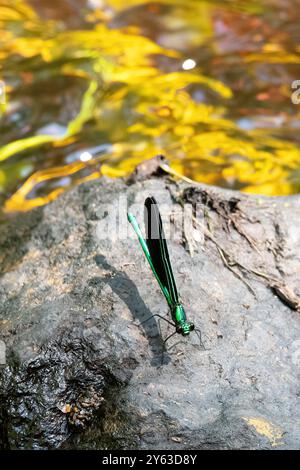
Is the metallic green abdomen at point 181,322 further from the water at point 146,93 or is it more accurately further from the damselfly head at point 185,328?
the water at point 146,93

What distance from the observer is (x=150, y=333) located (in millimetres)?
2342

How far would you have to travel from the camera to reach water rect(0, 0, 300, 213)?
426 centimetres

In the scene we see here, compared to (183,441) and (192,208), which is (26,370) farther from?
(192,208)

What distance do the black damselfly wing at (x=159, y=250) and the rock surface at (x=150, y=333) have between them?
0.40 feet

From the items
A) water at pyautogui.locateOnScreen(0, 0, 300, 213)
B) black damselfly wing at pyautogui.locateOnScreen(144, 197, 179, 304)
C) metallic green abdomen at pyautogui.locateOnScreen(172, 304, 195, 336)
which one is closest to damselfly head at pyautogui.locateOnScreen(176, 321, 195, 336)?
metallic green abdomen at pyautogui.locateOnScreen(172, 304, 195, 336)

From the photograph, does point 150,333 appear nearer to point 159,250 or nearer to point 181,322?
point 181,322

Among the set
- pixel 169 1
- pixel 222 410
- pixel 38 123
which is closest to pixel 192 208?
pixel 222 410

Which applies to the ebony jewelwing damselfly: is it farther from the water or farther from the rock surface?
the water

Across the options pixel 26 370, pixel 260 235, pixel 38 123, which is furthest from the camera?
pixel 38 123

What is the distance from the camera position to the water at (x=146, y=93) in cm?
426

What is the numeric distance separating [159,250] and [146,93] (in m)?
3.04

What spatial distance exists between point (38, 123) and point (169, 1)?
124 inches

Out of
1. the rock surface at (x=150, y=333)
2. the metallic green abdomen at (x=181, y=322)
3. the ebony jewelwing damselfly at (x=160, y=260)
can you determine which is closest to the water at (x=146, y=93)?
the rock surface at (x=150, y=333)
